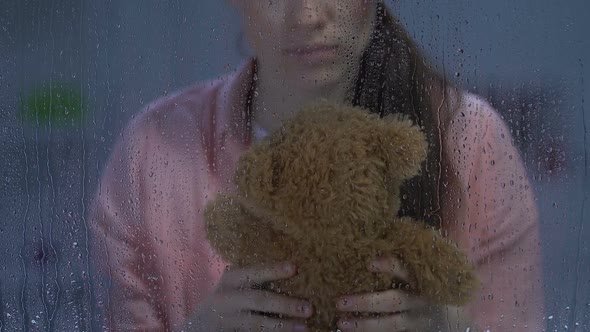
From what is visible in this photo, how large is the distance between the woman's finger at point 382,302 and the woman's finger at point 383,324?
0.02 meters

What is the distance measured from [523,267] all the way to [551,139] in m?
0.20

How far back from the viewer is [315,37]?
3.12 ft

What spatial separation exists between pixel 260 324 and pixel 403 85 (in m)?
0.40

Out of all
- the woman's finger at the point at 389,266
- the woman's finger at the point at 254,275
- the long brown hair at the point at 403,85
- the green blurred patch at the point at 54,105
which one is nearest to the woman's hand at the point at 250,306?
the woman's finger at the point at 254,275

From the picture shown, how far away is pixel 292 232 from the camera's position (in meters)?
0.85

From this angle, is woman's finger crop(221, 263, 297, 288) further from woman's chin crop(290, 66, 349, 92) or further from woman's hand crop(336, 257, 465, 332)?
woman's chin crop(290, 66, 349, 92)

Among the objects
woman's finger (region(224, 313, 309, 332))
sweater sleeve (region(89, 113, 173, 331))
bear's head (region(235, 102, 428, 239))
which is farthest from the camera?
sweater sleeve (region(89, 113, 173, 331))

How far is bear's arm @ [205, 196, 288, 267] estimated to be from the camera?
0.87m

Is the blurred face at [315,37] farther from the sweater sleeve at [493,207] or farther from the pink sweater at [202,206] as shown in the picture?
the sweater sleeve at [493,207]

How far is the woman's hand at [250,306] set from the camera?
890 millimetres

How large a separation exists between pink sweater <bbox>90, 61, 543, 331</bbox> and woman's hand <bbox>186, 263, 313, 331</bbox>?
1.0 inches

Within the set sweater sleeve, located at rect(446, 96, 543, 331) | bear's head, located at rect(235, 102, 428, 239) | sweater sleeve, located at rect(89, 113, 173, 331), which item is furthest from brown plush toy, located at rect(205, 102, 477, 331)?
sweater sleeve, located at rect(89, 113, 173, 331)

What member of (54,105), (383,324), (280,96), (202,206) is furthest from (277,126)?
(54,105)

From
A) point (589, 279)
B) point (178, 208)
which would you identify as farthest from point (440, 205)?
point (178, 208)
